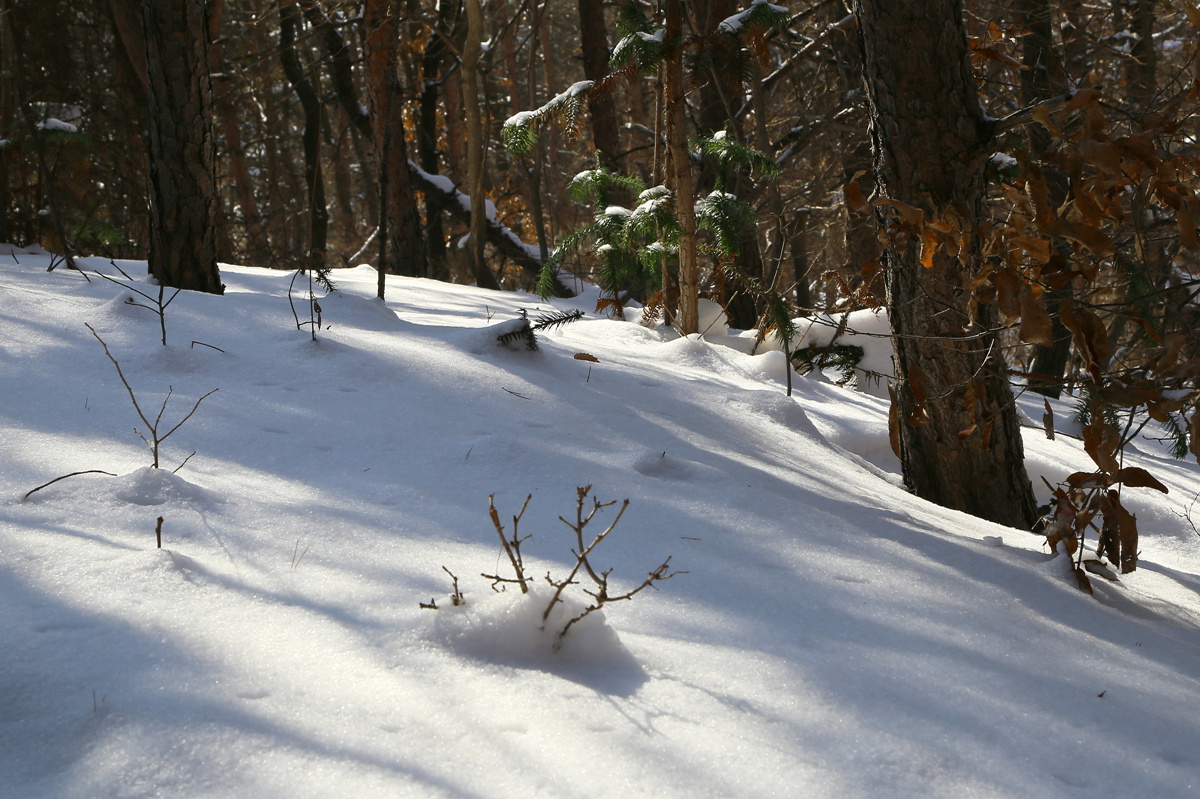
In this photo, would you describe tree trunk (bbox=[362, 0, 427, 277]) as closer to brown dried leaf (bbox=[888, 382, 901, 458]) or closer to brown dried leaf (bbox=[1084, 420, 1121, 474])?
brown dried leaf (bbox=[888, 382, 901, 458])

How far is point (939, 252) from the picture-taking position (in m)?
3.18

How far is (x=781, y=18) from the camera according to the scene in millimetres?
4645

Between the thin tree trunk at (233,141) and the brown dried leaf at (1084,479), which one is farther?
the thin tree trunk at (233,141)

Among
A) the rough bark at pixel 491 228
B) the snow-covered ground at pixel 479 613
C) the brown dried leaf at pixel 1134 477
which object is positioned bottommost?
the snow-covered ground at pixel 479 613

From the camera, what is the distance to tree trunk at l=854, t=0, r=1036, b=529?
300 centimetres

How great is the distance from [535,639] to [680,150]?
12.5ft

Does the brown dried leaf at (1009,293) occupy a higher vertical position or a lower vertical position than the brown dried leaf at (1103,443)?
higher

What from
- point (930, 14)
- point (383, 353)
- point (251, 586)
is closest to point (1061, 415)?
point (930, 14)

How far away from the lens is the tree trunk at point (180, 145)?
379cm

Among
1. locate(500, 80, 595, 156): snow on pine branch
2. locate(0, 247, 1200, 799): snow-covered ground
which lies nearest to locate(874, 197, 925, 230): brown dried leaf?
locate(0, 247, 1200, 799): snow-covered ground

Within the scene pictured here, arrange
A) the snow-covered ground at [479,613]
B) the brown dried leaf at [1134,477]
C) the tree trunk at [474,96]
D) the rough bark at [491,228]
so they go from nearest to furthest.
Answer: the snow-covered ground at [479,613]
the brown dried leaf at [1134,477]
the tree trunk at [474,96]
the rough bark at [491,228]

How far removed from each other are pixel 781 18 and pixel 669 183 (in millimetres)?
1073

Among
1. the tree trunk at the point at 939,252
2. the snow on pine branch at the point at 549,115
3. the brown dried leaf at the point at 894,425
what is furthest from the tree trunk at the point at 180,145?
the brown dried leaf at the point at 894,425

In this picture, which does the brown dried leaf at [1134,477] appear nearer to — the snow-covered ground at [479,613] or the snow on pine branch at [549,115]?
the snow-covered ground at [479,613]
